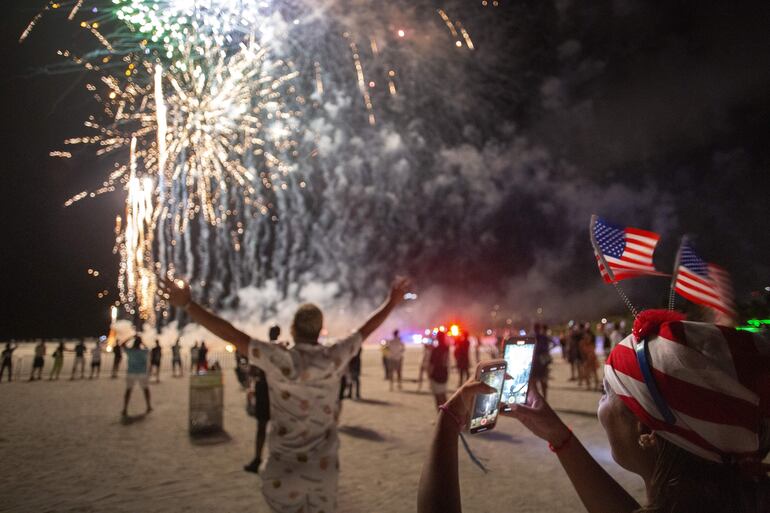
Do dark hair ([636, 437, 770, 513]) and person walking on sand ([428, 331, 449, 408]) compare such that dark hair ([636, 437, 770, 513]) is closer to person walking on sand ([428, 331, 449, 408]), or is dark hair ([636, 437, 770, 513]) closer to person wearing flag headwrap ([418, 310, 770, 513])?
person wearing flag headwrap ([418, 310, 770, 513])

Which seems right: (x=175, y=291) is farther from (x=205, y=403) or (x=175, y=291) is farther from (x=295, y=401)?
(x=205, y=403)

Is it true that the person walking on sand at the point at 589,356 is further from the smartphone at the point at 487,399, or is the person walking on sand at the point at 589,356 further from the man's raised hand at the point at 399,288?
the smartphone at the point at 487,399

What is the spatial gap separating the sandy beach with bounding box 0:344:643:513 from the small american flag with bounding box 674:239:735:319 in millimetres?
2793

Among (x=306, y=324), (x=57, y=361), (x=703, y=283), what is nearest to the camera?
(x=306, y=324)

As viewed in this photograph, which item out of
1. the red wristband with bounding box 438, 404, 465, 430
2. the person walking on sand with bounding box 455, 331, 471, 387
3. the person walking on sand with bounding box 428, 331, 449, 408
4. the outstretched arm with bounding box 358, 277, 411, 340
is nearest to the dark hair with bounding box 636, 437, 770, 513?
the red wristband with bounding box 438, 404, 465, 430

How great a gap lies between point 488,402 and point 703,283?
10.6 ft

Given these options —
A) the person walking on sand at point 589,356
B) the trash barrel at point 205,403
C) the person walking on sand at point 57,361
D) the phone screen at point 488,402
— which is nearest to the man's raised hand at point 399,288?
the phone screen at point 488,402

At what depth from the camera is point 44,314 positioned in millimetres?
56812

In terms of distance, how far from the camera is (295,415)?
9.93 feet

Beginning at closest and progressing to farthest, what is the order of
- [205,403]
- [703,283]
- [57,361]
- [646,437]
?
1. [646,437]
2. [703,283]
3. [205,403]
4. [57,361]

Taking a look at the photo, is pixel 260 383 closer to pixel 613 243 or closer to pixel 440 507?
pixel 613 243

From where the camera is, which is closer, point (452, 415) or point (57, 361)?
point (452, 415)

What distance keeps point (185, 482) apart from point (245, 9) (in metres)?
13.2

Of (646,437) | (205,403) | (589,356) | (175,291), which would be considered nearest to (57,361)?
(205,403)
